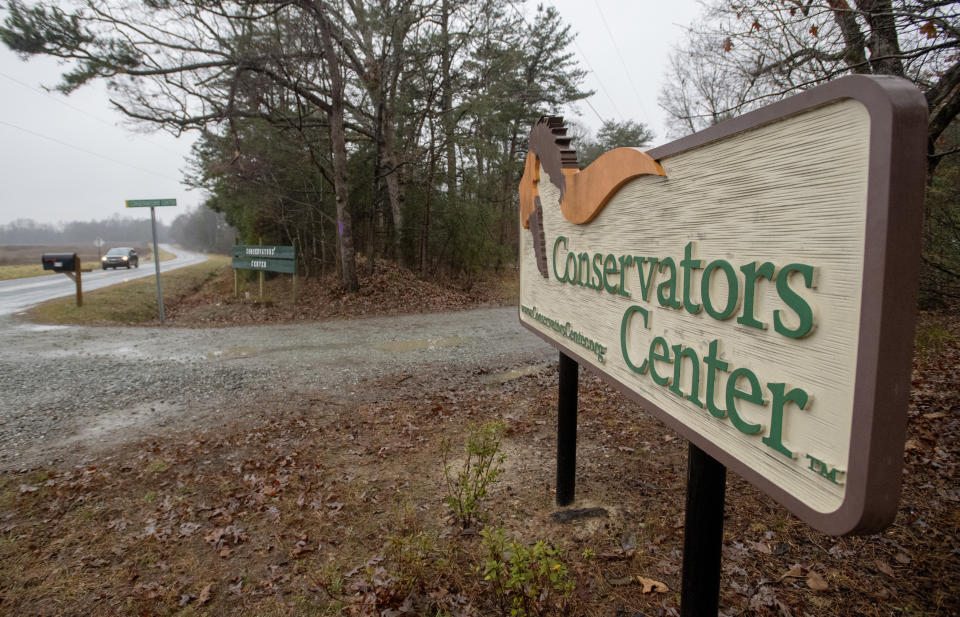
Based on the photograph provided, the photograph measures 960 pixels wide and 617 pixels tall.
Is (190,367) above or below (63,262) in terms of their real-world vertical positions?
below

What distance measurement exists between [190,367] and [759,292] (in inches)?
334

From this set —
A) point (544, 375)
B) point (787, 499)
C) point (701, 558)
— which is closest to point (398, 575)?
point (701, 558)

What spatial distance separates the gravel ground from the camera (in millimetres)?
5547

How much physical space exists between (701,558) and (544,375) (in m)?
5.28

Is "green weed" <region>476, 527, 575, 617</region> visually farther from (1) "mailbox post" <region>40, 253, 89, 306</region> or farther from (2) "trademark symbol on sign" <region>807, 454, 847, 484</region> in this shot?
(1) "mailbox post" <region>40, 253, 89, 306</region>

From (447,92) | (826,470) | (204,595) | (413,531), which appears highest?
(447,92)

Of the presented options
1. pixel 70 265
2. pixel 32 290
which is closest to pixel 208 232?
pixel 32 290

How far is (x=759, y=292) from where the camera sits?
4.48 ft

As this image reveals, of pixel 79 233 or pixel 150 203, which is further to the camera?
pixel 79 233

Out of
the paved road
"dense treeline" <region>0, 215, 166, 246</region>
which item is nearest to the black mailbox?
the paved road

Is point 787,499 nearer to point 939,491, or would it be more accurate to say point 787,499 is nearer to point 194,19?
point 939,491

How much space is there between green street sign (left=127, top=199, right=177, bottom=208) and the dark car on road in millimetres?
24554

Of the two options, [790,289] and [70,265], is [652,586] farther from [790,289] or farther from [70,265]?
[70,265]

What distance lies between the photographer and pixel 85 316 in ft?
40.6
